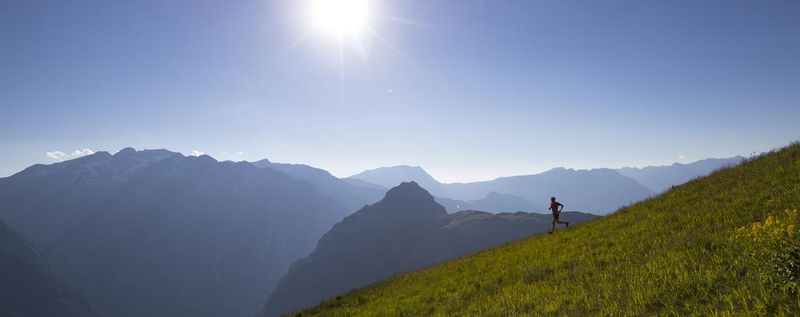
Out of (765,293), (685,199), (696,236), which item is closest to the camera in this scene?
(765,293)

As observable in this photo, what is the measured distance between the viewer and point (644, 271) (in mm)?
9250

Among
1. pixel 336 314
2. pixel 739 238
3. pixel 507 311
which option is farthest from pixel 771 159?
pixel 336 314

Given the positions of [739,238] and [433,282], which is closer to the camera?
[739,238]

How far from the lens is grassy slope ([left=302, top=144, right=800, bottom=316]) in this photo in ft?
24.5

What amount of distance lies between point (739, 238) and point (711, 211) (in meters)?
4.39

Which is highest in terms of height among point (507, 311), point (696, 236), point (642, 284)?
point (696, 236)

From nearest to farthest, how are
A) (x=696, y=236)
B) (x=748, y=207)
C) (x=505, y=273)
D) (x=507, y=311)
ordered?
1. (x=507, y=311)
2. (x=696, y=236)
3. (x=748, y=207)
4. (x=505, y=273)

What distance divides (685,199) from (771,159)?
163 inches

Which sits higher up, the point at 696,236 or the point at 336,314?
the point at 696,236

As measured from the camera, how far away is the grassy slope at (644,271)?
24.5ft

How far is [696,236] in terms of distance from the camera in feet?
35.1

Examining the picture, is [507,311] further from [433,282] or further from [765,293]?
[433,282]

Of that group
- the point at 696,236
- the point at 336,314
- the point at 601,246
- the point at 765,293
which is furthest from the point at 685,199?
the point at 336,314

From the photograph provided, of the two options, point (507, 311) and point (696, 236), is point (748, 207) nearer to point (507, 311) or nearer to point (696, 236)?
point (696, 236)
